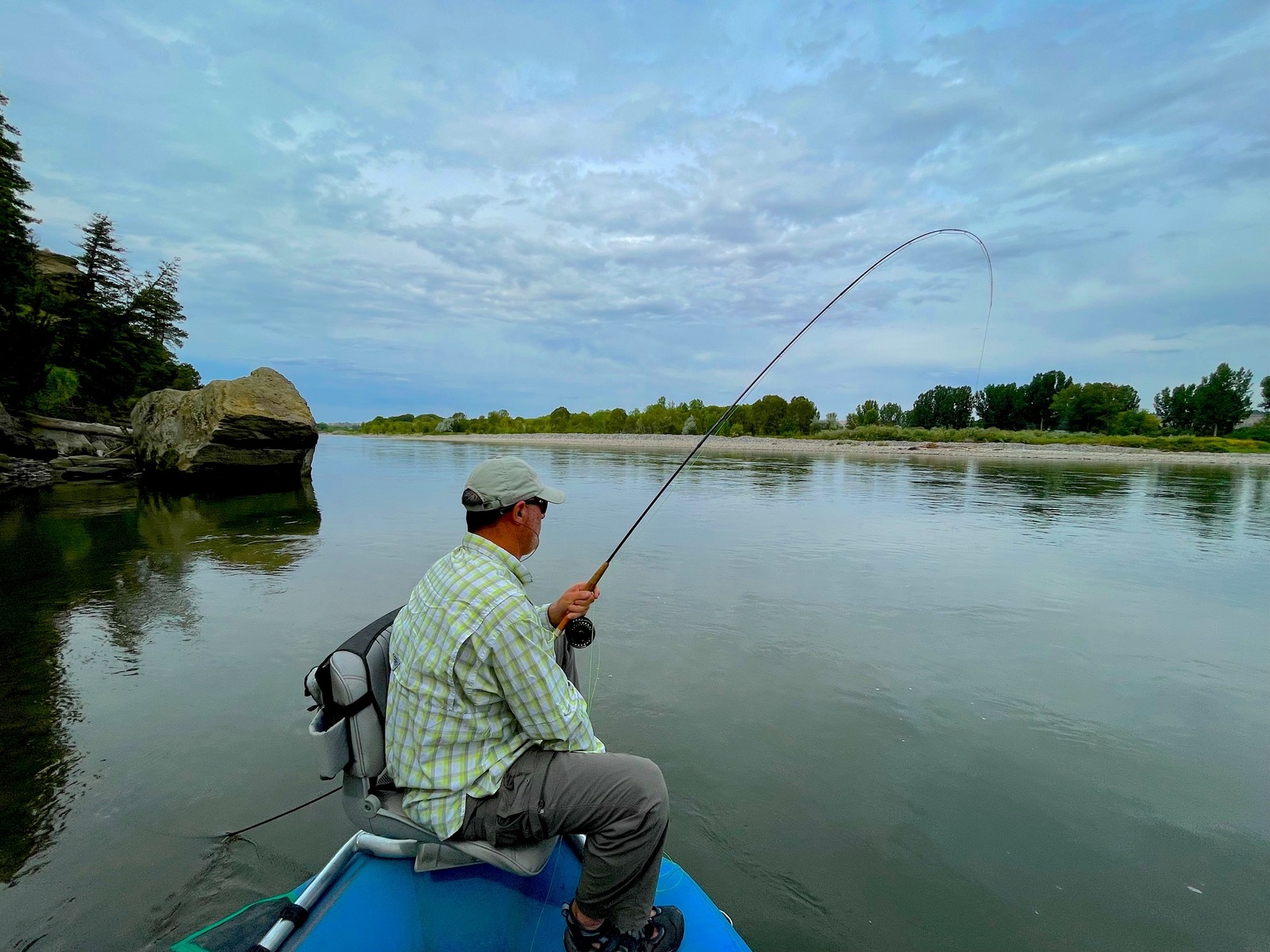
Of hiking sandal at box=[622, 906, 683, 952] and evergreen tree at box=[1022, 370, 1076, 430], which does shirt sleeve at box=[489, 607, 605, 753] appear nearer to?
hiking sandal at box=[622, 906, 683, 952]

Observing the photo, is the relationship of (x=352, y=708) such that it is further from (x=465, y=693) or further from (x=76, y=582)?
(x=76, y=582)

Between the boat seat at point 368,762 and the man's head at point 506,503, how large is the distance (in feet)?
1.96

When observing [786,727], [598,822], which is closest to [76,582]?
[786,727]

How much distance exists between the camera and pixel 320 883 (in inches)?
88.1

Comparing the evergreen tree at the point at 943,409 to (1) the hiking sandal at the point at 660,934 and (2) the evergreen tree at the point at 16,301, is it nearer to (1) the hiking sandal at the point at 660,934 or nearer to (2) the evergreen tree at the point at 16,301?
(2) the evergreen tree at the point at 16,301

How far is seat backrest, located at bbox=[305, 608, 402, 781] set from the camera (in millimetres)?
2227

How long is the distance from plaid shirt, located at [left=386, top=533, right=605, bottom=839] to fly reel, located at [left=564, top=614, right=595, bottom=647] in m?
0.56

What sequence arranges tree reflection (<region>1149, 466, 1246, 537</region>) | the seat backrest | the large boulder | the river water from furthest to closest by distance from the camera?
the large boulder < tree reflection (<region>1149, 466, 1246, 537</region>) < the river water < the seat backrest

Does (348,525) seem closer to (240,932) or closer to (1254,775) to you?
(240,932)

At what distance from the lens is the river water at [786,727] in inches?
118

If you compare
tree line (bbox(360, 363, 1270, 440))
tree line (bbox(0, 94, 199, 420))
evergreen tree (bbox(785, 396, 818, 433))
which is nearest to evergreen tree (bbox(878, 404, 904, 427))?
tree line (bbox(360, 363, 1270, 440))

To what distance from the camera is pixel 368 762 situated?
90.0 inches

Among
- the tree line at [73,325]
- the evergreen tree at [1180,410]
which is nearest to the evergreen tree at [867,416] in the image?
the evergreen tree at [1180,410]

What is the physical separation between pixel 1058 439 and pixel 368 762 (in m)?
80.6
